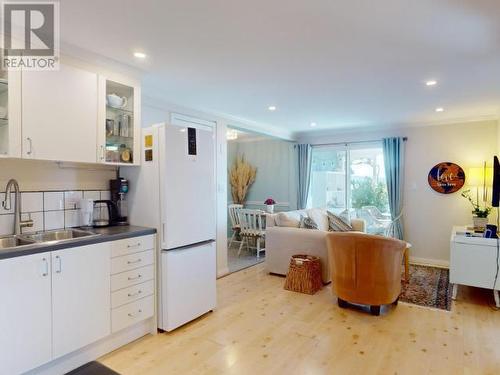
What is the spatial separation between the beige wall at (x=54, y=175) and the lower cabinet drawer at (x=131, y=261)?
825 mm

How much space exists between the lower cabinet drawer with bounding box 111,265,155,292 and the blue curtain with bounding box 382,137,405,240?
172 inches

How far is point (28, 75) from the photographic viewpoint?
86.7 inches

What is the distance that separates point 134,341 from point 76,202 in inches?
52.3

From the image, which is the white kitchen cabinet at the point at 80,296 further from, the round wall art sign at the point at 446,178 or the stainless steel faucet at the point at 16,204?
the round wall art sign at the point at 446,178

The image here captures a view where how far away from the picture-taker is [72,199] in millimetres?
2801

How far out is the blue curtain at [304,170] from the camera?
21.6 ft

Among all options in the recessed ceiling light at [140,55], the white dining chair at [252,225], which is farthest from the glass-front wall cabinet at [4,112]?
the white dining chair at [252,225]

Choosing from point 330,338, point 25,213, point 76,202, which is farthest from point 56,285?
point 330,338

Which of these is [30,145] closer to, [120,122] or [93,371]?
[120,122]

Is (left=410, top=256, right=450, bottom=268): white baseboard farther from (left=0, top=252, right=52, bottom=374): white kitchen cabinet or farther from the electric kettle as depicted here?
(left=0, top=252, right=52, bottom=374): white kitchen cabinet

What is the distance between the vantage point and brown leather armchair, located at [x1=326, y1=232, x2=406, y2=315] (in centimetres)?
305

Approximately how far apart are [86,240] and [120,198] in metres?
0.84

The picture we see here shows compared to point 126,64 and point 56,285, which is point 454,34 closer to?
point 126,64

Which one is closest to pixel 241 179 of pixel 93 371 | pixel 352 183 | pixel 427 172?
pixel 352 183
